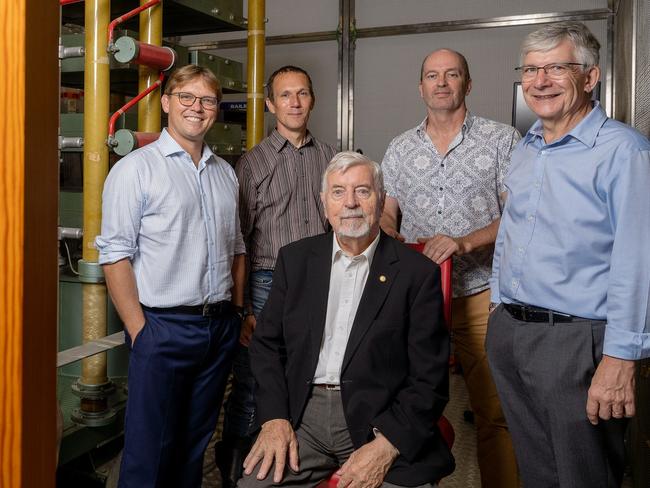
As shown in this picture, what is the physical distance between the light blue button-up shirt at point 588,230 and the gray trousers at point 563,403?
7cm

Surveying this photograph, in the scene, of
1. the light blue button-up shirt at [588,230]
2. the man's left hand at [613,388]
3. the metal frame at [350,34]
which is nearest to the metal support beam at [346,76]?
the metal frame at [350,34]

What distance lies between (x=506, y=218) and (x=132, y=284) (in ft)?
4.07

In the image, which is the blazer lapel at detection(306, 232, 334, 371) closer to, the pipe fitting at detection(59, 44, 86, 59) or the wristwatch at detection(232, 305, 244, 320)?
the wristwatch at detection(232, 305, 244, 320)

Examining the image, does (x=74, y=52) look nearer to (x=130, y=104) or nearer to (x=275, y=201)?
(x=130, y=104)

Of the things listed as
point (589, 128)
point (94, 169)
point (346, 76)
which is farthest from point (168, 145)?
point (346, 76)

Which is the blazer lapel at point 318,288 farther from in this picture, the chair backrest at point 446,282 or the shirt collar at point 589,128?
the shirt collar at point 589,128

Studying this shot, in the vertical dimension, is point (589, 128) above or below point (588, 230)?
above

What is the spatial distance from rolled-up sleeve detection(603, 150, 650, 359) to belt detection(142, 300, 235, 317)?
1.30 metres

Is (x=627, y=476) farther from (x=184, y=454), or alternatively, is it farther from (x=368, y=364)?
(x=184, y=454)

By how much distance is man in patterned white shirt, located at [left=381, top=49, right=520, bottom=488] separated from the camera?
2.48 meters

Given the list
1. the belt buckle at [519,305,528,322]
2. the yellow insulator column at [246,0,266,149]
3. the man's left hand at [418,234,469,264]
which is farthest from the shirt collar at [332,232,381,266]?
the yellow insulator column at [246,0,266,149]

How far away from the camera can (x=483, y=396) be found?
2.51 meters

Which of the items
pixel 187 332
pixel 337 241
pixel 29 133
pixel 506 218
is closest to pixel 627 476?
pixel 506 218

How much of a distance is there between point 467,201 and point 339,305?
763mm
